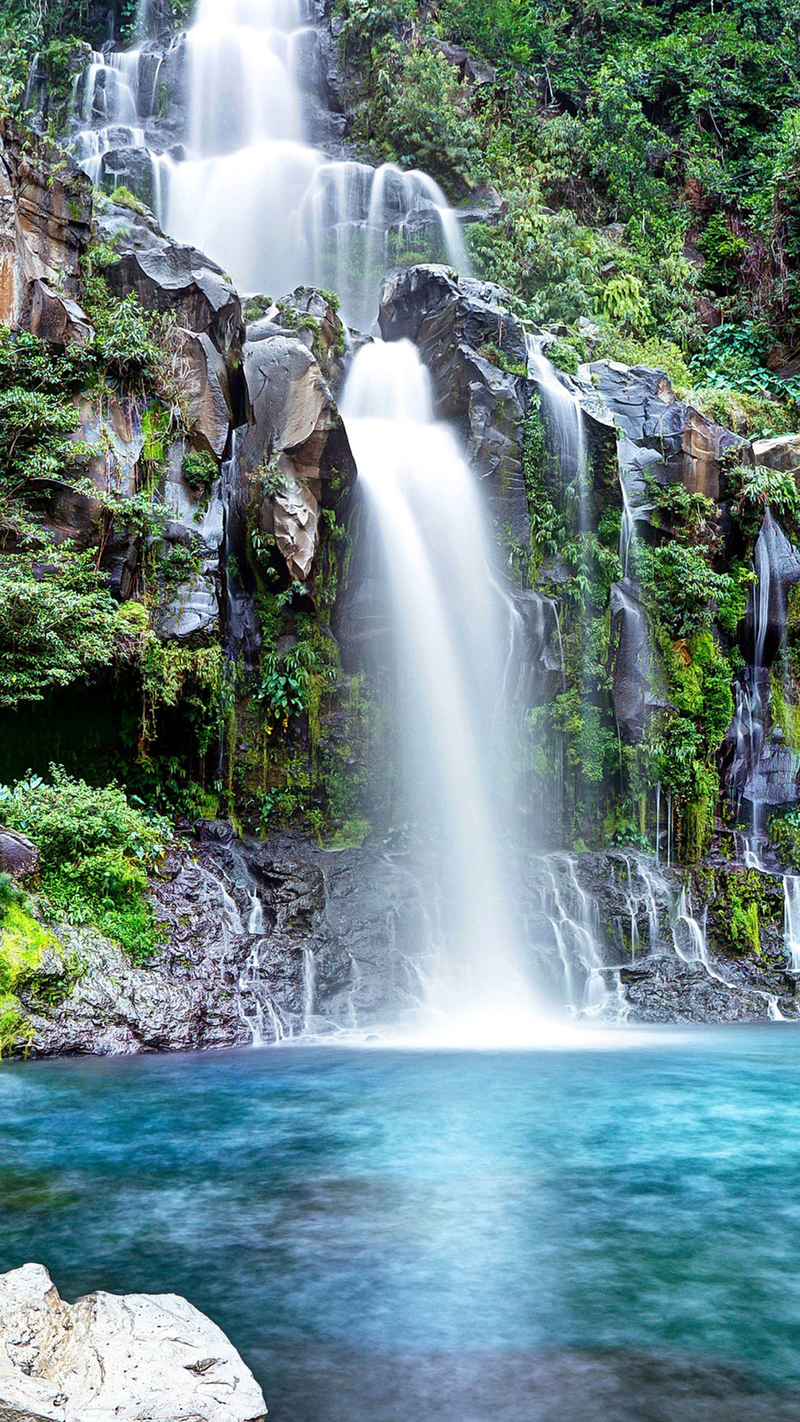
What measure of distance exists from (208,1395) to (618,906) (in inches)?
445

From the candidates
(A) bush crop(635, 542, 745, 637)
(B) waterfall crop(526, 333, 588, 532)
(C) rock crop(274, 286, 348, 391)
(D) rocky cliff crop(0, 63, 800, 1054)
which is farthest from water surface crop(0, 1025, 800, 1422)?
(C) rock crop(274, 286, 348, 391)

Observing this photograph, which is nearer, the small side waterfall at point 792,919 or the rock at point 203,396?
the rock at point 203,396

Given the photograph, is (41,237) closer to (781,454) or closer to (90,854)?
(90,854)

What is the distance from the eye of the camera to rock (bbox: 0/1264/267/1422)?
115 inches

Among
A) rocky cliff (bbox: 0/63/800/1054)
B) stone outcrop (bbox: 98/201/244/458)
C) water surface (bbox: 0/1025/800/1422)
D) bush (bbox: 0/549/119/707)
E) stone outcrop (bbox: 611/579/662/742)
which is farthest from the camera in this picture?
stone outcrop (bbox: 611/579/662/742)

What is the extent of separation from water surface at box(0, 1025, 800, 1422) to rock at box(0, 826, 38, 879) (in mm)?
2091

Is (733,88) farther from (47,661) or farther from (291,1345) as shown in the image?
(291,1345)

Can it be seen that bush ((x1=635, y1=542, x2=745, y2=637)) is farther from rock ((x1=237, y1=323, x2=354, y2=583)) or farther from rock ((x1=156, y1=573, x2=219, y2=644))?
→ rock ((x1=156, y1=573, x2=219, y2=644))

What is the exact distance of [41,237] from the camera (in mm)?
13711

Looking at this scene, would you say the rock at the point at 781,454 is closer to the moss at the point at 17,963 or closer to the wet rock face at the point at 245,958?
the wet rock face at the point at 245,958

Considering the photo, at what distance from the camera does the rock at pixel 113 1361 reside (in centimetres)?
293

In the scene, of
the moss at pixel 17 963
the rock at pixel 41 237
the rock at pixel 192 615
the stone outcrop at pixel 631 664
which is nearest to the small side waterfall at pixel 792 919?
the stone outcrop at pixel 631 664

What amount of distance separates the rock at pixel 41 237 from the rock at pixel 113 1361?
39.8ft

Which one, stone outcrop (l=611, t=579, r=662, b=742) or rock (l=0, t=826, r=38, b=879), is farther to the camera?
stone outcrop (l=611, t=579, r=662, b=742)
